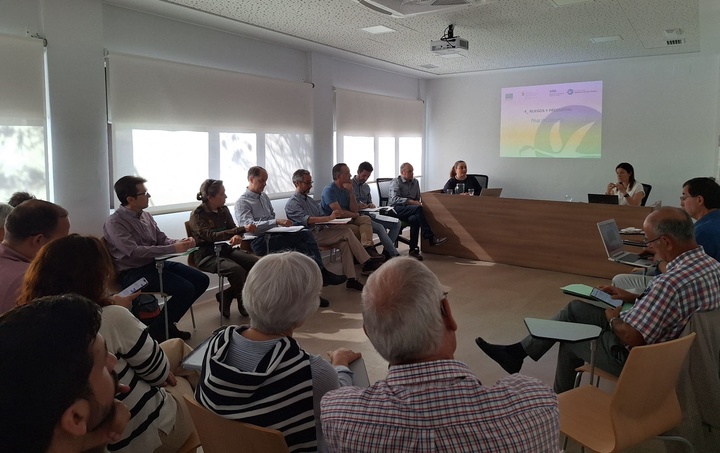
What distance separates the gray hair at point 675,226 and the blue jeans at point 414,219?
471 centimetres

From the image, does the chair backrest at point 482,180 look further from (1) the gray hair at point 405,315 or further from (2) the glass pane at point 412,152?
(1) the gray hair at point 405,315

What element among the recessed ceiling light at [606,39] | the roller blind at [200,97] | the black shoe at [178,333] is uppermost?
the recessed ceiling light at [606,39]

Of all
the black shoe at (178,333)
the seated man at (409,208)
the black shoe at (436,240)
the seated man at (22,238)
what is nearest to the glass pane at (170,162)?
the black shoe at (178,333)

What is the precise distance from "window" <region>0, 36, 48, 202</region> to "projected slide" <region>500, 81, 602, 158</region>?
6.88 m

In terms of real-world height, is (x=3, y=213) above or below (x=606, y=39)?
below

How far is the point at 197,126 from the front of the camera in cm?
530

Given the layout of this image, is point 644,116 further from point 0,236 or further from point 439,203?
point 0,236

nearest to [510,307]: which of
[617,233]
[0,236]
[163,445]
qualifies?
[617,233]

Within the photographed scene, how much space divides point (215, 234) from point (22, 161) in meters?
1.53

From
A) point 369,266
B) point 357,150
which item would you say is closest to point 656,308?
point 369,266

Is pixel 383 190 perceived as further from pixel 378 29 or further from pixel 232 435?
pixel 232 435

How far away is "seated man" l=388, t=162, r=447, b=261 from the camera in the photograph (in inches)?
286

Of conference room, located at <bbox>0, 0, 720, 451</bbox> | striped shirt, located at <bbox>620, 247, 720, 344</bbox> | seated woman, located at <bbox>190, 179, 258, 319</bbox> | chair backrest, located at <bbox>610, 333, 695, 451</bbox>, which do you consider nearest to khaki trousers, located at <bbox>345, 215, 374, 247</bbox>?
conference room, located at <bbox>0, 0, 720, 451</bbox>

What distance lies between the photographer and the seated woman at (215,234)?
4469 mm
